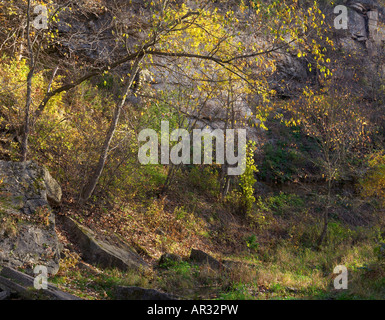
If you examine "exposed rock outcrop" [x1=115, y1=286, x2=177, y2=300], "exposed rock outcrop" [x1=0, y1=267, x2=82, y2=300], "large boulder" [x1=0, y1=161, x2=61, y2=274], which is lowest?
"exposed rock outcrop" [x1=115, y1=286, x2=177, y2=300]

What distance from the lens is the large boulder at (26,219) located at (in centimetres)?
572

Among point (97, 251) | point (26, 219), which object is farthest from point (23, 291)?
point (97, 251)

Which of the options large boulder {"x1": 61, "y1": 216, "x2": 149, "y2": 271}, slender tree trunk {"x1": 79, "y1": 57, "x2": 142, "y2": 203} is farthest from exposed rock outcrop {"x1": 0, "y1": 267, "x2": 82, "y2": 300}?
slender tree trunk {"x1": 79, "y1": 57, "x2": 142, "y2": 203}

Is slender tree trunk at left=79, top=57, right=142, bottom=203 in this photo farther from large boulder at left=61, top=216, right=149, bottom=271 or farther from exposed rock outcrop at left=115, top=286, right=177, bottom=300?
exposed rock outcrop at left=115, top=286, right=177, bottom=300

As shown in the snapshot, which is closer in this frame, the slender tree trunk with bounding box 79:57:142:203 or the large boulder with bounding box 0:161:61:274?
the large boulder with bounding box 0:161:61:274

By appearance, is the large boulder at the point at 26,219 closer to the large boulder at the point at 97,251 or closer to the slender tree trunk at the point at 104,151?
A: the large boulder at the point at 97,251

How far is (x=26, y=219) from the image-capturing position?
634 centimetres

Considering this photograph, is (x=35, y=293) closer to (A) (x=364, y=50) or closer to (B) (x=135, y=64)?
(B) (x=135, y=64)

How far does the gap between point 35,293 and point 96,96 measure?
10.4m

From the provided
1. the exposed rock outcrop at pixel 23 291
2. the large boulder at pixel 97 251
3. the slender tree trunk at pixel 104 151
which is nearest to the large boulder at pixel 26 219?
the large boulder at pixel 97 251

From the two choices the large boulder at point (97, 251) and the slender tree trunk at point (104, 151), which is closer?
the large boulder at point (97, 251)

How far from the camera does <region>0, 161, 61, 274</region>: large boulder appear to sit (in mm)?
5723
